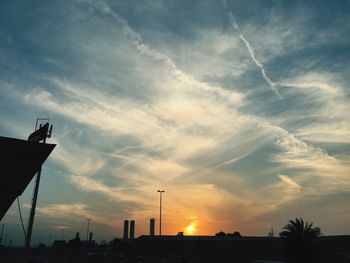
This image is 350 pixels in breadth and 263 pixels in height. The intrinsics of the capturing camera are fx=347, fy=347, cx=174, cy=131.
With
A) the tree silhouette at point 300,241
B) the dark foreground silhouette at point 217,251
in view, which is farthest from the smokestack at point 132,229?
the tree silhouette at point 300,241

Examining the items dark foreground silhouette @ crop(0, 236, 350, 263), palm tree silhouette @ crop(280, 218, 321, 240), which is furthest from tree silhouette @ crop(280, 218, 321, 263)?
dark foreground silhouette @ crop(0, 236, 350, 263)

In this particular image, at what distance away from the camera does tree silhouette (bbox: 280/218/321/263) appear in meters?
29.5

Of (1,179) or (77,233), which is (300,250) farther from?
(77,233)

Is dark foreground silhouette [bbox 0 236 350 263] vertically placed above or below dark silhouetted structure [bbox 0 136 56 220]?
below

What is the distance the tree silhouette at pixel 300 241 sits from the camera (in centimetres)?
2950

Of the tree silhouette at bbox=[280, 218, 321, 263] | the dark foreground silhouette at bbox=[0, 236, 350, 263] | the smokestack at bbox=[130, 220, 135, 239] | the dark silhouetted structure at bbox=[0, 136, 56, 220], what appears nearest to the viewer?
the dark silhouetted structure at bbox=[0, 136, 56, 220]

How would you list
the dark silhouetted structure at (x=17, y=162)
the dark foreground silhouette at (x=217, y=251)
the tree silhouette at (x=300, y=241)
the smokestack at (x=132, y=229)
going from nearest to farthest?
the dark silhouetted structure at (x=17, y=162), the tree silhouette at (x=300, y=241), the dark foreground silhouette at (x=217, y=251), the smokestack at (x=132, y=229)

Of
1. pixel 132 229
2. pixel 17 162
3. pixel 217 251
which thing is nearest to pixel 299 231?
pixel 17 162

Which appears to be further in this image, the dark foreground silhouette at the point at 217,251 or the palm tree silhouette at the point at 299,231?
the dark foreground silhouette at the point at 217,251

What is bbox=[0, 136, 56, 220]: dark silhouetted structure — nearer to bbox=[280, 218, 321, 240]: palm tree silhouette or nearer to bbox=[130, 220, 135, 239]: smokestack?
bbox=[280, 218, 321, 240]: palm tree silhouette

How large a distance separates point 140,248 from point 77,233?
322 ft

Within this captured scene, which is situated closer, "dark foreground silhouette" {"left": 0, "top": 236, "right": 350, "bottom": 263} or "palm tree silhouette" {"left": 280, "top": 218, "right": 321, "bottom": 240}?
"palm tree silhouette" {"left": 280, "top": 218, "right": 321, "bottom": 240}

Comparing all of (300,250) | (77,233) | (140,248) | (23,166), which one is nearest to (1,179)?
(23,166)

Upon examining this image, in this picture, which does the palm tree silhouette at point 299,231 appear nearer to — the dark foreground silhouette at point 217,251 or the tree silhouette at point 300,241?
the tree silhouette at point 300,241
